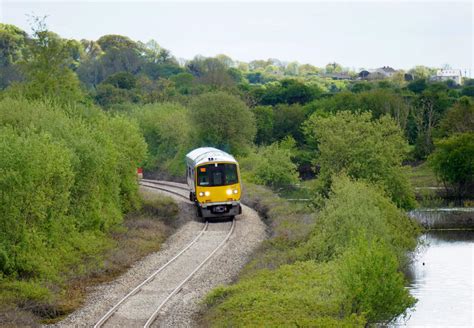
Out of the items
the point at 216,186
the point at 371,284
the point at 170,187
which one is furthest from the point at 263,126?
the point at 371,284

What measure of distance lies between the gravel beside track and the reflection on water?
638 cm

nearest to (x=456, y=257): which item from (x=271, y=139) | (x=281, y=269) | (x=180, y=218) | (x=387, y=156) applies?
(x=387, y=156)

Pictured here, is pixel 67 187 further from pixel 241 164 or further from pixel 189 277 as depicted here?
pixel 241 164

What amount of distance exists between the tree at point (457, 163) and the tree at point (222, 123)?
51.0 ft

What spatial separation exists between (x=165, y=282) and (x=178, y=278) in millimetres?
640

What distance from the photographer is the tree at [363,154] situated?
42.2m

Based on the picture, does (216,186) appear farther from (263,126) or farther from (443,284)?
(263,126)

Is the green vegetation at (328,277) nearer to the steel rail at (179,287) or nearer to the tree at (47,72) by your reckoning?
the steel rail at (179,287)

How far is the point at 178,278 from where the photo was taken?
25828 millimetres

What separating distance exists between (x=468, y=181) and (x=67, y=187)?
4154 centimetres

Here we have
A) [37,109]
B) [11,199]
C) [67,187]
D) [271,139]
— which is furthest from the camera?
[271,139]

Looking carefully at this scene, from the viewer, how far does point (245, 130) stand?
66.0 meters

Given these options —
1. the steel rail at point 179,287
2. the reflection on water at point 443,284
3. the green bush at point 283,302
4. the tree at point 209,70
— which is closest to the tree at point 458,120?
the reflection on water at point 443,284

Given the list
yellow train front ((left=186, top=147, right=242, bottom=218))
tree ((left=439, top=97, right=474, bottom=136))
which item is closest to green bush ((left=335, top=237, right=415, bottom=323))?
yellow train front ((left=186, top=147, right=242, bottom=218))
